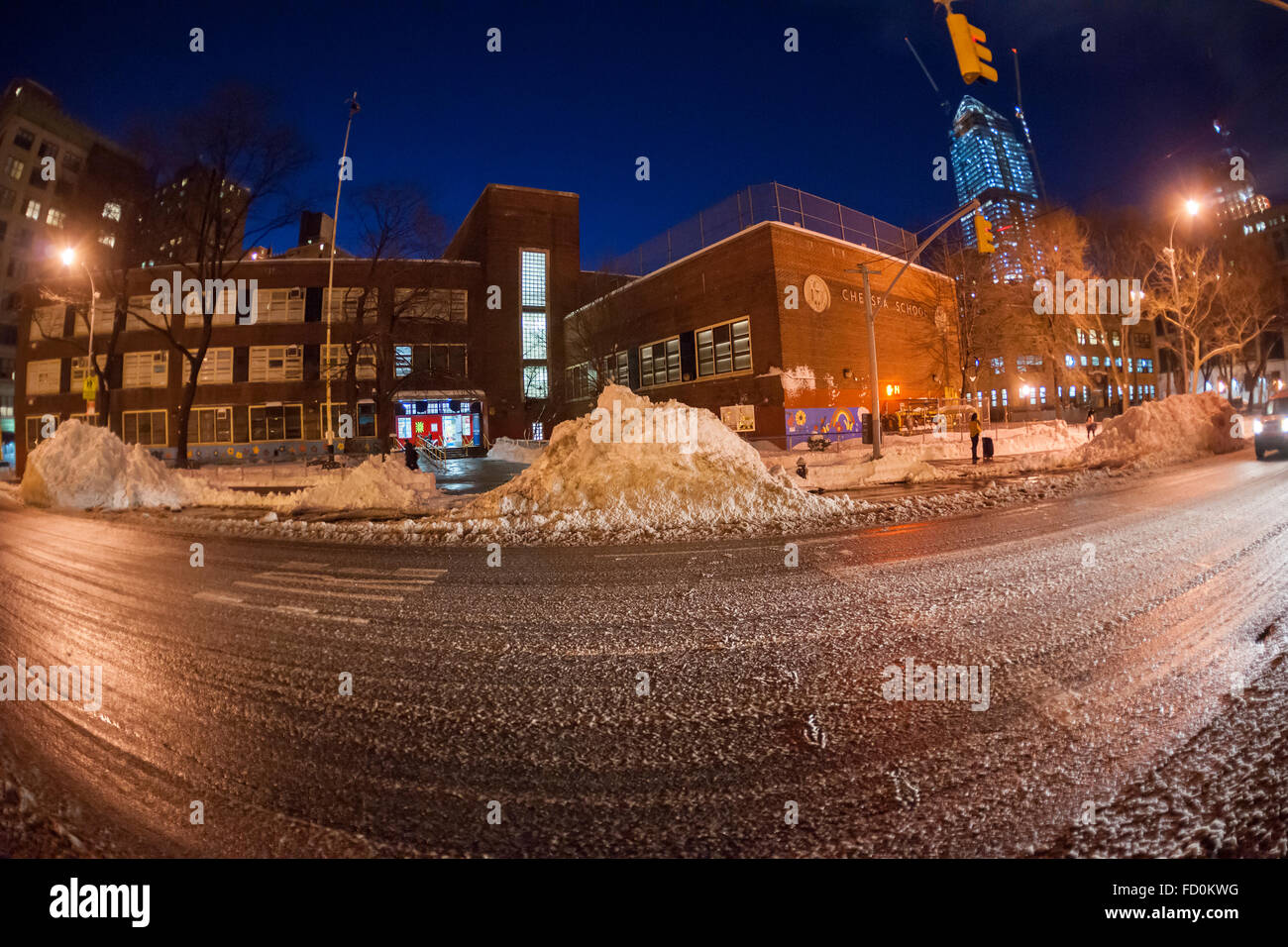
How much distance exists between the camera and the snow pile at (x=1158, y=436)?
17594 mm

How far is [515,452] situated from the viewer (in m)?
30.4

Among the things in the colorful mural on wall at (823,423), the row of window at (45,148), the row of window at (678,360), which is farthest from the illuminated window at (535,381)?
the row of window at (45,148)

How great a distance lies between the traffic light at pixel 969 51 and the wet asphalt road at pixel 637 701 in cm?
699

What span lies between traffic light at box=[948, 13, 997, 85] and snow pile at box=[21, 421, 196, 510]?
20.9m

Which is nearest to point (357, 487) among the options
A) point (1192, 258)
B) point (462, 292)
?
point (462, 292)

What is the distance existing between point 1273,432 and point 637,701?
24473 mm

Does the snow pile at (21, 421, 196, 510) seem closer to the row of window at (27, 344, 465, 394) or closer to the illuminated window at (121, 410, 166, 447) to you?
the row of window at (27, 344, 465, 394)

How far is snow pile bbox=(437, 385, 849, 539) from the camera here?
31.4 ft

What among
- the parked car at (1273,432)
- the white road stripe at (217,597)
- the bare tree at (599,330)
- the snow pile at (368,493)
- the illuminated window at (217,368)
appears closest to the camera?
the white road stripe at (217,597)

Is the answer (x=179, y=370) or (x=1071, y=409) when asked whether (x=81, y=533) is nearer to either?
(x=179, y=370)

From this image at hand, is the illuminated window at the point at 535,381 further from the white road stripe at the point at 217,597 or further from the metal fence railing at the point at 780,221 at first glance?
the white road stripe at the point at 217,597

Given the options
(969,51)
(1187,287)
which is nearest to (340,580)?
(969,51)

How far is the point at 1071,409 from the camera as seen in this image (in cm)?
5069

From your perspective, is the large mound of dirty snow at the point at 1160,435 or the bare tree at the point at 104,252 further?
the bare tree at the point at 104,252
